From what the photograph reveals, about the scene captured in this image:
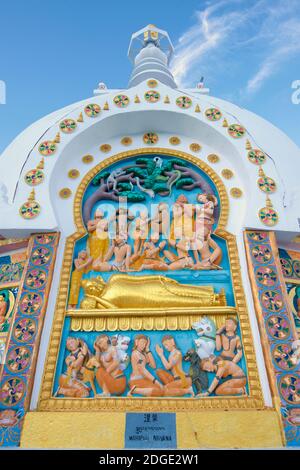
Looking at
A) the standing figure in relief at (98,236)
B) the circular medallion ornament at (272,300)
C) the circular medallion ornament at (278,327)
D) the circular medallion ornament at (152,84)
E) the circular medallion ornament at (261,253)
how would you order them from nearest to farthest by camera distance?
the circular medallion ornament at (278,327) < the circular medallion ornament at (272,300) < the circular medallion ornament at (261,253) < the standing figure in relief at (98,236) < the circular medallion ornament at (152,84)

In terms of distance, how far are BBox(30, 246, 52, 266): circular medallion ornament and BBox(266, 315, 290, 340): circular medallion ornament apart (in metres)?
4.04

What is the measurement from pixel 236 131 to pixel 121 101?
2.89m

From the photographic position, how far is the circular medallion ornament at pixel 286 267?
7055 mm

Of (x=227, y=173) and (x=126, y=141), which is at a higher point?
(x=126, y=141)

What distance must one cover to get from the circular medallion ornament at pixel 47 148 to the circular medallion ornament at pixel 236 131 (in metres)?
4.05

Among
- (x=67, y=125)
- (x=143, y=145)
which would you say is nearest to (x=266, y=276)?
(x=143, y=145)

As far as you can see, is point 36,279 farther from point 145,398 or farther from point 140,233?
point 145,398

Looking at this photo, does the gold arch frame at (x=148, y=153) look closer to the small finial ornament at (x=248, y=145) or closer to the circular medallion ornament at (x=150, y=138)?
the circular medallion ornament at (x=150, y=138)

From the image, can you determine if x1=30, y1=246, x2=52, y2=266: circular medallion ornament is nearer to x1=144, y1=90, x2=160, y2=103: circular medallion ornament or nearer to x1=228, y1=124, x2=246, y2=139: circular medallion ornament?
x1=144, y1=90, x2=160, y2=103: circular medallion ornament

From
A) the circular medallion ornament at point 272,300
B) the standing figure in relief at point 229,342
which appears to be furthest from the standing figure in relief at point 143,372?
the circular medallion ornament at point 272,300

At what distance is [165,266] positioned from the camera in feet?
22.7

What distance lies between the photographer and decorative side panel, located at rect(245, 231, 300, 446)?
17.0ft

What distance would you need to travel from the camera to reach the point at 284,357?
5609mm

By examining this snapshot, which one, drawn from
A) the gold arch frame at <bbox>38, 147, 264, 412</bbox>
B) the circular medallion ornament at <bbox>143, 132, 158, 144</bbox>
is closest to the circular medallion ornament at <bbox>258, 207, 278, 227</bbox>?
the gold arch frame at <bbox>38, 147, 264, 412</bbox>
